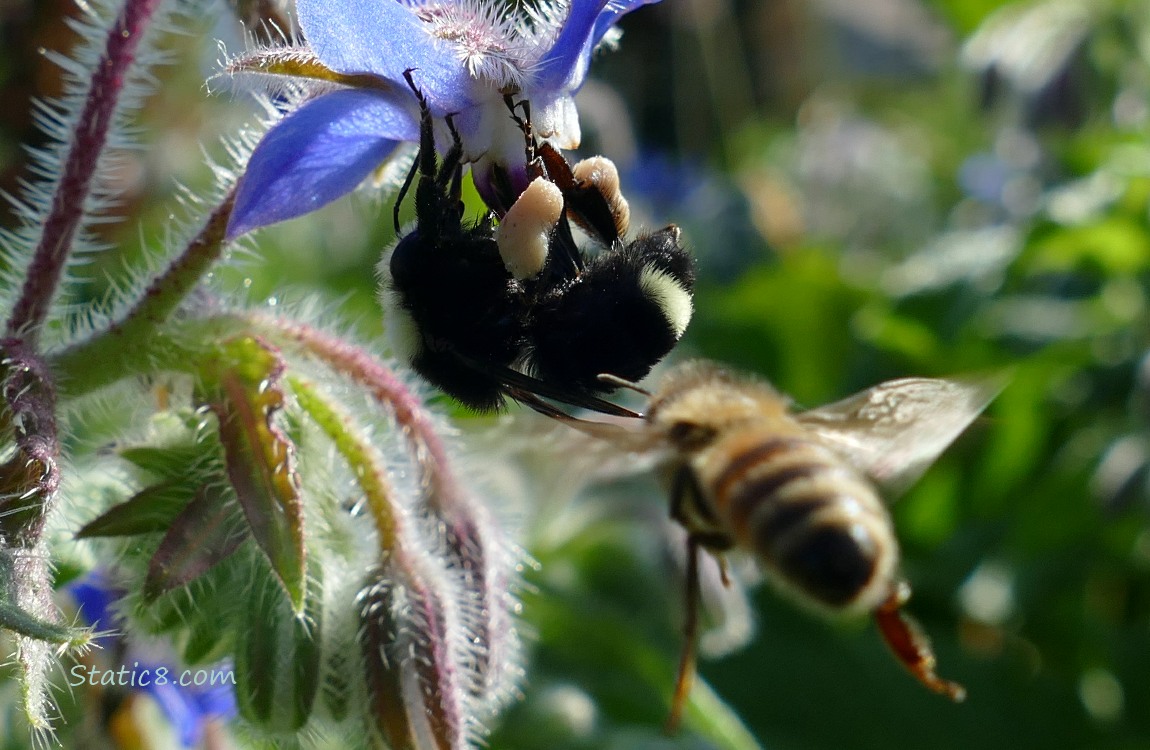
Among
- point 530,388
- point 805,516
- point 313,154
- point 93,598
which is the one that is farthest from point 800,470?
point 93,598

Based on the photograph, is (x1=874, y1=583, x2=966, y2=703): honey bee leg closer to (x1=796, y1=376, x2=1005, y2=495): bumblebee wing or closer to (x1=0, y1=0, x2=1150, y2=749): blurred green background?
(x1=796, y1=376, x2=1005, y2=495): bumblebee wing

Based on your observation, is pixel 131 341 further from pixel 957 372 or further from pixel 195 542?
pixel 957 372

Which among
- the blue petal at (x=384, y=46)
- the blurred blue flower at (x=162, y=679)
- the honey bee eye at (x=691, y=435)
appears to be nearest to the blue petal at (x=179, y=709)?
the blurred blue flower at (x=162, y=679)

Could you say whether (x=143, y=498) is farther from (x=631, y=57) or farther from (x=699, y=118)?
(x=631, y=57)

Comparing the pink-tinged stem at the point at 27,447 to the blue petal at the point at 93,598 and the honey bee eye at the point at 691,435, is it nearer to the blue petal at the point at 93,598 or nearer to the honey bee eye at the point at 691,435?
the blue petal at the point at 93,598

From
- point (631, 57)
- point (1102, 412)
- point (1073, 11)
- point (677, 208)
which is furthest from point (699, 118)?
point (1102, 412)

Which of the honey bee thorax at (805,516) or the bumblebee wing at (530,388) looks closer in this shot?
the bumblebee wing at (530,388)
